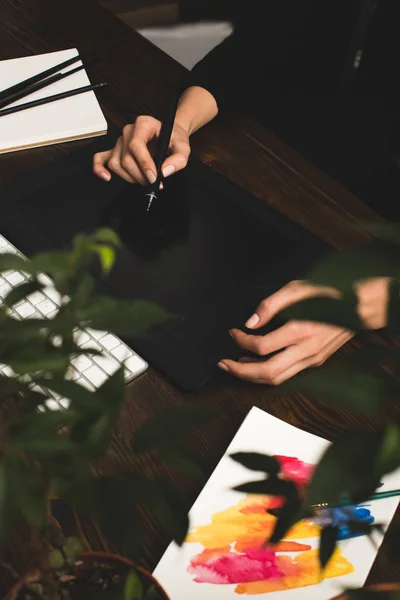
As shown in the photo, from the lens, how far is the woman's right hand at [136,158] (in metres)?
0.96

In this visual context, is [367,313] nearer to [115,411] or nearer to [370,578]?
[370,578]

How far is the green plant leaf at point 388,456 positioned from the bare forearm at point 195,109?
0.87m

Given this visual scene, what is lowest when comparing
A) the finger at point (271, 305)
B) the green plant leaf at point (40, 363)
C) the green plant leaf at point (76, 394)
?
the finger at point (271, 305)

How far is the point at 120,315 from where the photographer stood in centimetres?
34

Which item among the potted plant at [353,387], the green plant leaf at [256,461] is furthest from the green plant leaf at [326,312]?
the green plant leaf at [256,461]

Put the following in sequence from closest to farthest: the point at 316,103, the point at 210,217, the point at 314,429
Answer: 1. the point at 314,429
2. the point at 210,217
3. the point at 316,103

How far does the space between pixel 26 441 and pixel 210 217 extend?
26.0 inches

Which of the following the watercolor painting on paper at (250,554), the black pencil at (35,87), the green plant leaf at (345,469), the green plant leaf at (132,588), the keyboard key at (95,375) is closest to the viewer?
the green plant leaf at (345,469)

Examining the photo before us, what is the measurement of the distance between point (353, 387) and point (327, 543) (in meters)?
0.10

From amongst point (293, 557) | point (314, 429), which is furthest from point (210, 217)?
point (293, 557)

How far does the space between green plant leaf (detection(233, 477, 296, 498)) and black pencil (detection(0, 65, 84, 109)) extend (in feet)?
2.91

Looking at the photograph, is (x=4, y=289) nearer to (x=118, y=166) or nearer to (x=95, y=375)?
(x=95, y=375)

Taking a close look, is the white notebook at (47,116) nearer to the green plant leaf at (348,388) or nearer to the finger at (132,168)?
the finger at (132,168)

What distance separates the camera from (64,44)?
1.23 m
